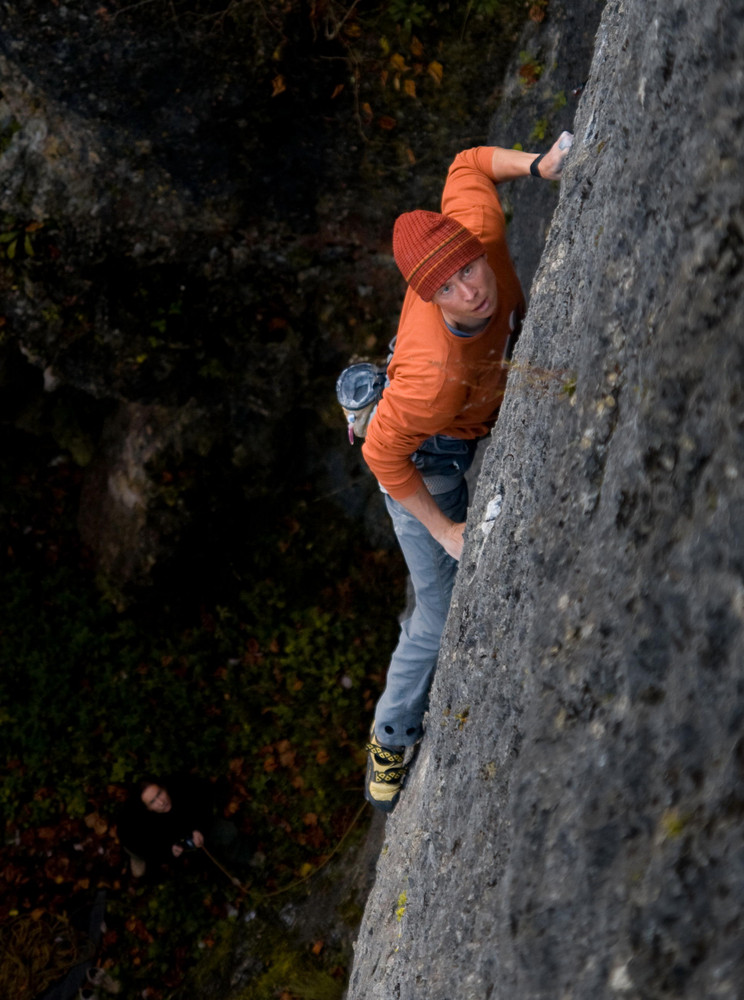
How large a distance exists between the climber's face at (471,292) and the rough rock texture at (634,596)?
0.84m

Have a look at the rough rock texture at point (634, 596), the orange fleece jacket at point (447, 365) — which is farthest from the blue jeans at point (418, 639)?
the rough rock texture at point (634, 596)

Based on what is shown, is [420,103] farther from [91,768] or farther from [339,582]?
[91,768]

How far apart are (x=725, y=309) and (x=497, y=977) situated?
5.25ft

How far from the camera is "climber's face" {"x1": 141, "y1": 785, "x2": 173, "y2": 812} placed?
7.40 meters

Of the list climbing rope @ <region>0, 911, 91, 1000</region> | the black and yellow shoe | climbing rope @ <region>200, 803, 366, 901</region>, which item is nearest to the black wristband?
the black and yellow shoe

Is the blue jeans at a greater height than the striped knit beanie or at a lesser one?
lesser

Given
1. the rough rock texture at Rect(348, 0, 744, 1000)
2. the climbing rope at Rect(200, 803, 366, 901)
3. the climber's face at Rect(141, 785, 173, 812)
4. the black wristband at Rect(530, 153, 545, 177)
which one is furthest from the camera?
the climbing rope at Rect(200, 803, 366, 901)

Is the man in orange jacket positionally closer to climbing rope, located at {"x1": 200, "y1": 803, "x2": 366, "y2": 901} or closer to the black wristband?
the black wristband

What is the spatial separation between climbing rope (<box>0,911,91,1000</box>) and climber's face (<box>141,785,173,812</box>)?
1.69 metres

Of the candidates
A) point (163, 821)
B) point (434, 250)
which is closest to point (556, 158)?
point (434, 250)

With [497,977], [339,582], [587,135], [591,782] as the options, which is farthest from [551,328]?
[339,582]

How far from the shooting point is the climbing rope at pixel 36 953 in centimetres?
722

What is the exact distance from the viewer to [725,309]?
1.32 m

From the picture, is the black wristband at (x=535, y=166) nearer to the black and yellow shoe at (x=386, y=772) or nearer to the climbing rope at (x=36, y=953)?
the black and yellow shoe at (x=386, y=772)
